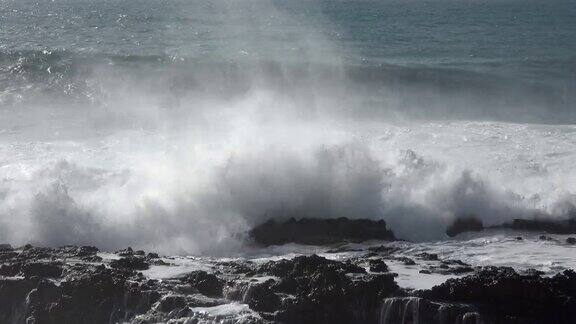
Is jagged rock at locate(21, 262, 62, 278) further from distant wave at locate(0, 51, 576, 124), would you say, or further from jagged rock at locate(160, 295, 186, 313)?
distant wave at locate(0, 51, 576, 124)

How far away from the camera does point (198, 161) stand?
37438mm

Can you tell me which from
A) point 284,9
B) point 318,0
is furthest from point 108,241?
point 318,0

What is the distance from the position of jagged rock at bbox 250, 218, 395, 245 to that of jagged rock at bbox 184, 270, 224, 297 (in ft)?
19.7

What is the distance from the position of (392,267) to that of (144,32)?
56.3 metres

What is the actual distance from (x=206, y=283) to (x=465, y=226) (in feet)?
36.1

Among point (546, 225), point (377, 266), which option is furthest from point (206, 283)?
point (546, 225)

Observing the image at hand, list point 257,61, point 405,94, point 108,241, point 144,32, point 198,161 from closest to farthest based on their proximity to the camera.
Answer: point 108,241, point 198,161, point 405,94, point 257,61, point 144,32

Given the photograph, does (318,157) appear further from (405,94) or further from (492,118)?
(405,94)

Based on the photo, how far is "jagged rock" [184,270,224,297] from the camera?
2434cm

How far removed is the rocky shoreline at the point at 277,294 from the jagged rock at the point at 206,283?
0.02 meters

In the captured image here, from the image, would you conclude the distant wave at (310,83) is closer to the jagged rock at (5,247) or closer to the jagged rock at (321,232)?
the jagged rock at (321,232)

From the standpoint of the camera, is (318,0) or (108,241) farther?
(318,0)

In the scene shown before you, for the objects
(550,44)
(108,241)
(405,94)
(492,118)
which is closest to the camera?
(108,241)

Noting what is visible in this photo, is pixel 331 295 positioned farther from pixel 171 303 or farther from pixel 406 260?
pixel 406 260
